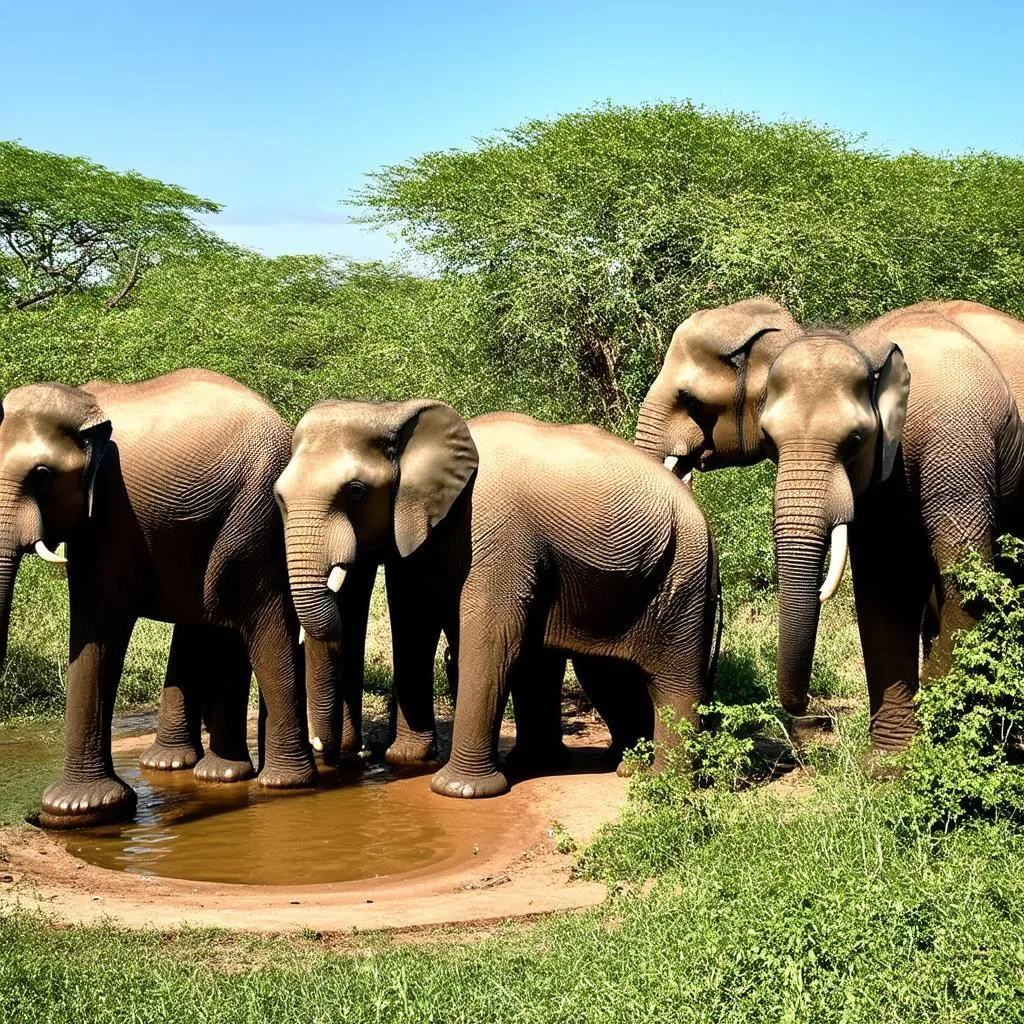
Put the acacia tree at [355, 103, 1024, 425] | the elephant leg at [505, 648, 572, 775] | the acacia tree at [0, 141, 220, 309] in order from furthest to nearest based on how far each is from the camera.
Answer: the acacia tree at [0, 141, 220, 309]
the acacia tree at [355, 103, 1024, 425]
the elephant leg at [505, 648, 572, 775]

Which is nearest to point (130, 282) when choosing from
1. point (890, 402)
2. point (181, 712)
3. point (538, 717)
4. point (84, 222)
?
point (84, 222)

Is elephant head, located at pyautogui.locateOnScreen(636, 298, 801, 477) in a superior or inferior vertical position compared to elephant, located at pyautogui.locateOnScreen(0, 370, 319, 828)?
superior

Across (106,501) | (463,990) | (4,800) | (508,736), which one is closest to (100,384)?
(106,501)

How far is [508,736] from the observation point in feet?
37.7

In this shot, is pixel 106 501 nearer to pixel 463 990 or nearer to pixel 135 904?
pixel 135 904

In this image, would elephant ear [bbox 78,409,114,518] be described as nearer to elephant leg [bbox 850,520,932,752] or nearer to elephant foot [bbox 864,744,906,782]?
elephant leg [bbox 850,520,932,752]

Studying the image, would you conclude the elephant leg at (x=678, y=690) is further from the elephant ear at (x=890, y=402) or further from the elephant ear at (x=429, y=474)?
the elephant ear at (x=890, y=402)

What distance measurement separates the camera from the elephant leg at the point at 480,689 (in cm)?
885

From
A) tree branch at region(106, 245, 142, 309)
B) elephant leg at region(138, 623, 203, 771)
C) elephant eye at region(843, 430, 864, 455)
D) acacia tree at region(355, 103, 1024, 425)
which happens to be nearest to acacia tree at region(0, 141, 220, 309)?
tree branch at region(106, 245, 142, 309)

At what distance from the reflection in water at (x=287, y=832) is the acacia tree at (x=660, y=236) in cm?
903

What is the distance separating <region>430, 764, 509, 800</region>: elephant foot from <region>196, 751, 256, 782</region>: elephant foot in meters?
1.35

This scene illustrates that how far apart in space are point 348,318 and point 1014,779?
28.2m

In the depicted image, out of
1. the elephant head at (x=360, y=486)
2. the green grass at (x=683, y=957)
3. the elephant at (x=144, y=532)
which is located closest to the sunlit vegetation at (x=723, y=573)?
the green grass at (x=683, y=957)

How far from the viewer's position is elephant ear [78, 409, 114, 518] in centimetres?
818
